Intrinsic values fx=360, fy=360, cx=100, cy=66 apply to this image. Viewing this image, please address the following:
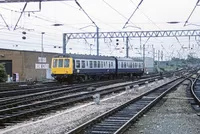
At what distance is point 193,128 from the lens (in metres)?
11.0

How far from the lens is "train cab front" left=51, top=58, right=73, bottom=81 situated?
118ft

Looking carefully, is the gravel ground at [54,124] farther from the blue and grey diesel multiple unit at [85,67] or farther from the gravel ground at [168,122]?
the blue and grey diesel multiple unit at [85,67]

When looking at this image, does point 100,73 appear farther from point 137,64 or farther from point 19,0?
point 19,0

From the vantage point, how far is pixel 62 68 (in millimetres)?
36406

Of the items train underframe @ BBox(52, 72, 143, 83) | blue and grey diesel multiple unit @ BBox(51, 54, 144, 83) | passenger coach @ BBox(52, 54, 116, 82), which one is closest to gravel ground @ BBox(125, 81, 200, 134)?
passenger coach @ BBox(52, 54, 116, 82)

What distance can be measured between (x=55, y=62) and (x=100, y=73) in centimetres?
684

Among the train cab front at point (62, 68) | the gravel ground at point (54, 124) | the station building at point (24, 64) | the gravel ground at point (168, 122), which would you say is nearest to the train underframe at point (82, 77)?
the train cab front at point (62, 68)

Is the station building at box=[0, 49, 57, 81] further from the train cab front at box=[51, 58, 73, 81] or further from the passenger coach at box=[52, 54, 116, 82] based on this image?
the train cab front at box=[51, 58, 73, 81]

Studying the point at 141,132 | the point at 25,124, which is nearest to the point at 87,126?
the point at 141,132

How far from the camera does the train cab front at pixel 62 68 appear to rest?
36.1 metres

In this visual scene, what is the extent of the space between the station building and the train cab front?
15.1 meters

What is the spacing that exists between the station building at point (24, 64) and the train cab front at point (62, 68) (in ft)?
49.6

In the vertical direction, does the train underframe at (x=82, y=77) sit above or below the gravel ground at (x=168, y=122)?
above

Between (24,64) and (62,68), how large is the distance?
18.3 meters
